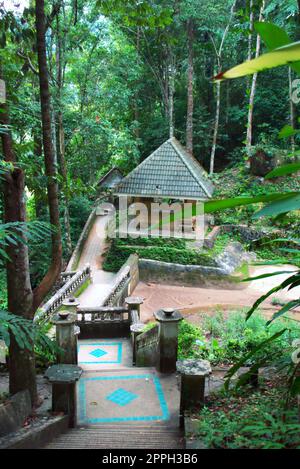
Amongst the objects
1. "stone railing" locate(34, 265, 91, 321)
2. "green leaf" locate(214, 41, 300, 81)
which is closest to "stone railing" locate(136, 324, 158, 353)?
"stone railing" locate(34, 265, 91, 321)

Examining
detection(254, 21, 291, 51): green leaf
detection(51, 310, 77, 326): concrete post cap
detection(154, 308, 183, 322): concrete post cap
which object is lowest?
detection(51, 310, 77, 326): concrete post cap

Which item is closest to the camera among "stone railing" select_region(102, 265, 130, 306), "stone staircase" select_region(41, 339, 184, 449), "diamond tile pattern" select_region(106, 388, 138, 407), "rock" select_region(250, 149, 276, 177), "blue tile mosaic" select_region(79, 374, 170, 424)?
"stone staircase" select_region(41, 339, 184, 449)

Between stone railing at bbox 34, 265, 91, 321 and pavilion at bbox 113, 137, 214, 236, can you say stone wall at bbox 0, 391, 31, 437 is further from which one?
pavilion at bbox 113, 137, 214, 236

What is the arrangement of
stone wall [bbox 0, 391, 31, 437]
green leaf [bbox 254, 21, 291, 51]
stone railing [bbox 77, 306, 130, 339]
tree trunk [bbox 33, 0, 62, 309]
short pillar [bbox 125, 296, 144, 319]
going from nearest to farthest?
green leaf [bbox 254, 21, 291, 51]
stone wall [bbox 0, 391, 31, 437]
tree trunk [bbox 33, 0, 62, 309]
short pillar [bbox 125, 296, 144, 319]
stone railing [bbox 77, 306, 130, 339]

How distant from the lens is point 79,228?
18750mm

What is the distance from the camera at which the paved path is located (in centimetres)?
1265

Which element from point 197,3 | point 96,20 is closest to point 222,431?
point 96,20

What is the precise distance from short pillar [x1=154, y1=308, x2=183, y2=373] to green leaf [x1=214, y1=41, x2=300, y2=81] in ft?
20.7

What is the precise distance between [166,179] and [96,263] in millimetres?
4350

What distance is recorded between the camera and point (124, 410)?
6.06 m

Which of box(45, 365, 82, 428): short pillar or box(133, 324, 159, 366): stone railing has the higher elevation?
box(45, 365, 82, 428): short pillar

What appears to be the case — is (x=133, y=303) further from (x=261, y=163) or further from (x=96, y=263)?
(x=261, y=163)
